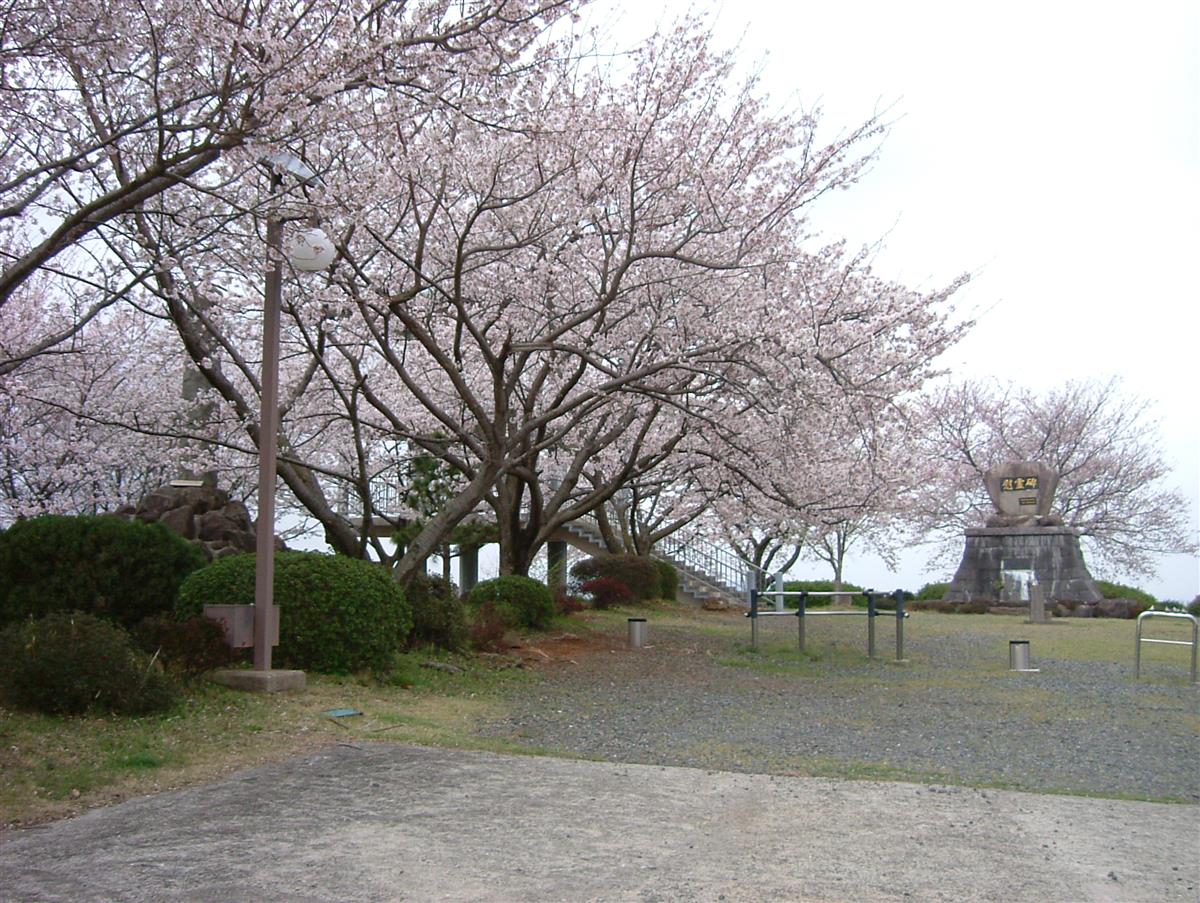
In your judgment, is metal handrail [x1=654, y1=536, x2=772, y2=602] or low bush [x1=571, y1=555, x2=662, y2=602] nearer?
low bush [x1=571, y1=555, x2=662, y2=602]

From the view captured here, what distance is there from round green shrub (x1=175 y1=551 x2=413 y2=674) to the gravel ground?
58.1 inches

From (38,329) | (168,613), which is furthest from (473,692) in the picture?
(38,329)

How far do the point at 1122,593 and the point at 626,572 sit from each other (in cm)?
1565

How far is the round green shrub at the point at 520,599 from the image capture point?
14383 mm

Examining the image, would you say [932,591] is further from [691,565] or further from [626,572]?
[626,572]

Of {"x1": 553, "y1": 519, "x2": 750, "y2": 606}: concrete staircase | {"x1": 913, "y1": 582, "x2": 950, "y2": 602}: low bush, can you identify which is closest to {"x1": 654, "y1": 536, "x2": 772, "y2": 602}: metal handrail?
{"x1": 553, "y1": 519, "x2": 750, "y2": 606}: concrete staircase

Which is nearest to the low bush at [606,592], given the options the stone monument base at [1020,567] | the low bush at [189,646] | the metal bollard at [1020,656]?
the metal bollard at [1020,656]

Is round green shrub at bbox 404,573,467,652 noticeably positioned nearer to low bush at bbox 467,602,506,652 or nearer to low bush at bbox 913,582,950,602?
low bush at bbox 467,602,506,652

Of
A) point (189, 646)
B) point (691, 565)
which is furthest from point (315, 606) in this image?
point (691, 565)

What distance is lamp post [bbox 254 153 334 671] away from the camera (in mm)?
7953

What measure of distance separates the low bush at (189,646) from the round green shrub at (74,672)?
2.53ft

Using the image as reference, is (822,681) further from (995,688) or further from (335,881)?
(335,881)

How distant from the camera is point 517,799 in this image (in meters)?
5.27

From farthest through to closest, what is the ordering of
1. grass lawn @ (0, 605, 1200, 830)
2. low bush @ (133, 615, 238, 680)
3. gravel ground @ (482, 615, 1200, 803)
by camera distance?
low bush @ (133, 615, 238, 680) < gravel ground @ (482, 615, 1200, 803) < grass lawn @ (0, 605, 1200, 830)
